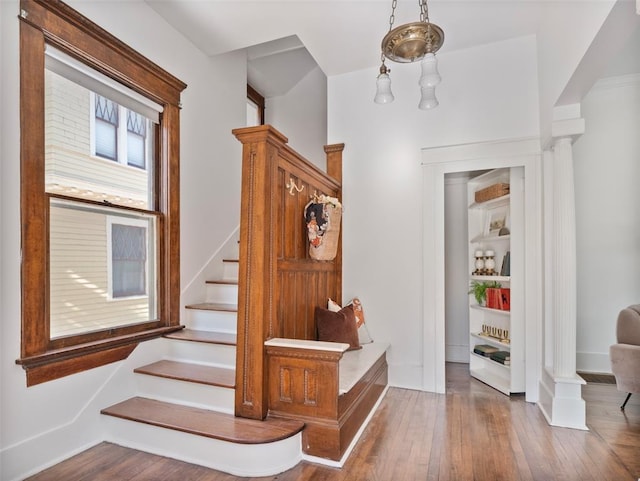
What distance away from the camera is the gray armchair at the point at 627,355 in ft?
9.14

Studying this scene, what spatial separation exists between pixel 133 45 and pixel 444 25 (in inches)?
98.3

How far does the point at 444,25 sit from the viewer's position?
10.4 feet

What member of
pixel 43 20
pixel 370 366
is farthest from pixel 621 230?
pixel 43 20

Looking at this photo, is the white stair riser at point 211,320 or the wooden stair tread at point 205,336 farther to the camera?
the white stair riser at point 211,320

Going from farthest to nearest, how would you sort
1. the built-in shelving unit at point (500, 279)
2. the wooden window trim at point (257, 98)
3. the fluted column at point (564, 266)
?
the wooden window trim at point (257, 98) < the built-in shelving unit at point (500, 279) < the fluted column at point (564, 266)

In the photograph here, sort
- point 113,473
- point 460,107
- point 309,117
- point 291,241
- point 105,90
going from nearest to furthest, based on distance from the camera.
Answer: point 113,473, point 105,90, point 291,241, point 460,107, point 309,117

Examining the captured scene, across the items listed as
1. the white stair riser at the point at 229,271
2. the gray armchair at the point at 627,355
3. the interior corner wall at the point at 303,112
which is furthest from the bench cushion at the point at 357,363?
the interior corner wall at the point at 303,112

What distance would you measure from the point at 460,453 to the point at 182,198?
112 inches

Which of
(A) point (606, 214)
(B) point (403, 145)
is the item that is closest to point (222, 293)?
(B) point (403, 145)

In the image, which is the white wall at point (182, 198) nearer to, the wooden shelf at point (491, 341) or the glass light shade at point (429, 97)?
the glass light shade at point (429, 97)

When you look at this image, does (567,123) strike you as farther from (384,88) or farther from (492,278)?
(492,278)

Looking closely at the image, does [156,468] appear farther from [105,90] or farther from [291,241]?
[105,90]

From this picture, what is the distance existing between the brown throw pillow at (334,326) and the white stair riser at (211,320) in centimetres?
70

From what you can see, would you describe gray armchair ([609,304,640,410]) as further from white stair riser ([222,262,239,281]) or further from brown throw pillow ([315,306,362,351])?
white stair riser ([222,262,239,281])
